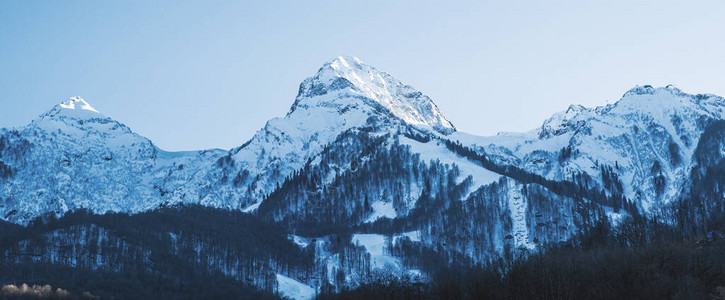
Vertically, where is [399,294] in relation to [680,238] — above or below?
below

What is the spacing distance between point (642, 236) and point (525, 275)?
6554 centimetres

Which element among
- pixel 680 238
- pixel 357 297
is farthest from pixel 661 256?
pixel 357 297

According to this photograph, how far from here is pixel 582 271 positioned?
407ft

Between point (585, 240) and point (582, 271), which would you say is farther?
point (585, 240)

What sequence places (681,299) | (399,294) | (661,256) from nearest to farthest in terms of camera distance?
(681,299), (661,256), (399,294)

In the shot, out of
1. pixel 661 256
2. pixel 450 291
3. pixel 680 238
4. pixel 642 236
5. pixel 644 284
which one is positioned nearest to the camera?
pixel 644 284

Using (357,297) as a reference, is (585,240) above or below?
above

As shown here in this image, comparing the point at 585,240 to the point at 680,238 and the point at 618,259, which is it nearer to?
the point at 680,238

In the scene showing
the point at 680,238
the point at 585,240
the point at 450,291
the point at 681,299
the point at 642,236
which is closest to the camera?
the point at 681,299

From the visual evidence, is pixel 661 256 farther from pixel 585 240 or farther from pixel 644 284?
pixel 585 240

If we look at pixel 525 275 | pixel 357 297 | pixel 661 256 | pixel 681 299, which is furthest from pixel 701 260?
pixel 357 297

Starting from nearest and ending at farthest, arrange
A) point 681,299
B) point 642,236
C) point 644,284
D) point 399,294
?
point 681,299, point 644,284, point 399,294, point 642,236

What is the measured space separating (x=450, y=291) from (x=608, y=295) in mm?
34895

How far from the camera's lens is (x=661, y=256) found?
12094 cm
